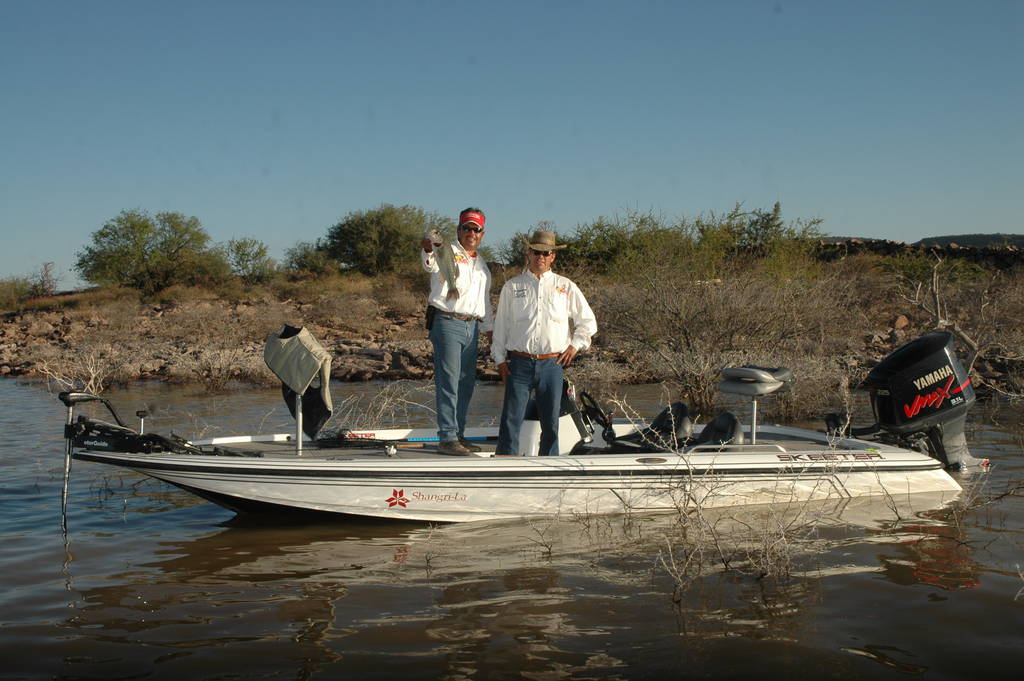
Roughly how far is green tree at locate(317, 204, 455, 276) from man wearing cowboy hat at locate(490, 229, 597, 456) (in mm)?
34534

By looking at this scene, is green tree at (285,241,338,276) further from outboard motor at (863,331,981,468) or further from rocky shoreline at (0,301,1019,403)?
outboard motor at (863,331,981,468)

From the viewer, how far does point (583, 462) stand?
6.30m

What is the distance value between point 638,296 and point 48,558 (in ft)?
32.7

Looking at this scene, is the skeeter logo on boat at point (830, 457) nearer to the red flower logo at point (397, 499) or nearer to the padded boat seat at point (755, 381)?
the padded boat seat at point (755, 381)

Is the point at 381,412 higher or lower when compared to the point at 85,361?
lower

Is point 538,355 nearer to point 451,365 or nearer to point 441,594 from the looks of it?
point 451,365

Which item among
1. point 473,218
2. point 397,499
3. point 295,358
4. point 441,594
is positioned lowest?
point 441,594

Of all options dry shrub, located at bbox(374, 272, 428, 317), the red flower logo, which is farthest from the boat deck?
dry shrub, located at bbox(374, 272, 428, 317)

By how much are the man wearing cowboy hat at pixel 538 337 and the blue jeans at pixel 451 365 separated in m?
0.22

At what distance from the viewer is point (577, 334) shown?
21.9 feet

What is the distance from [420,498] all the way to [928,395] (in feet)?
13.6

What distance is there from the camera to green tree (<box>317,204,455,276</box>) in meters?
42.2

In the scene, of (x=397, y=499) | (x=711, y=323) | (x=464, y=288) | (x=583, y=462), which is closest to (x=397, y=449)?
(x=397, y=499)

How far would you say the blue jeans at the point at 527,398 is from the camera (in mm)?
6543
